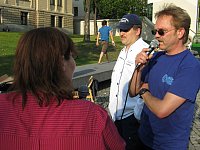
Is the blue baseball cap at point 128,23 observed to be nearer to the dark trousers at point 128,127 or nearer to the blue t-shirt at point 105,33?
the dark trousers at point 128,127

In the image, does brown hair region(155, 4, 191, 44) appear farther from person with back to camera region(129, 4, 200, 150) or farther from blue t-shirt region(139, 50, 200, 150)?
blue t-shirt region(139, 50, 200, 150)

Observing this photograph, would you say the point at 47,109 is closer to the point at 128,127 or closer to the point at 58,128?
the point at 58,128

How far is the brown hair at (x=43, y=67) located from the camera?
5.91ft

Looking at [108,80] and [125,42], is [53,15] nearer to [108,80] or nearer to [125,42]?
[108,80]

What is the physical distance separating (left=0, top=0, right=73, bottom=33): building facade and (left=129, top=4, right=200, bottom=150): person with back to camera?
45.0m

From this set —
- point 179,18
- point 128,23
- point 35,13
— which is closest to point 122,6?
point 35,13

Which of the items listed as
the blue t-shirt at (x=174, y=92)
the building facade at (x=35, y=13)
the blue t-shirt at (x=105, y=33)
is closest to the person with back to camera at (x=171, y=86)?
the blue t-shirt at (x=174, y=92)

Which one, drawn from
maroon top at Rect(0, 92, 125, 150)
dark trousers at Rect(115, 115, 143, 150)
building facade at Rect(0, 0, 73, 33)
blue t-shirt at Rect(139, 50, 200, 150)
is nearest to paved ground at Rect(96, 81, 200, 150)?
dark trousers at Rect(115, 115, 143, 150)

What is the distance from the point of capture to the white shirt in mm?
3607

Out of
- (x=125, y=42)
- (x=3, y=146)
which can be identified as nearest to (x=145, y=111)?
(x=125, y=42)

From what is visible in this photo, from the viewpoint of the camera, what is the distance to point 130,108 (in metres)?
3.61

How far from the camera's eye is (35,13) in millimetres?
51594

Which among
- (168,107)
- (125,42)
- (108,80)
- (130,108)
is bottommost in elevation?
(108,80)

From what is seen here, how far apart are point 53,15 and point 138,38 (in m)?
52.6
